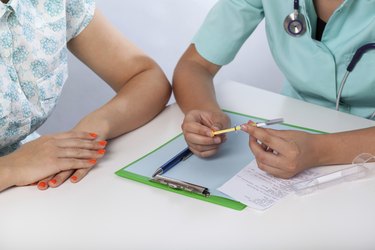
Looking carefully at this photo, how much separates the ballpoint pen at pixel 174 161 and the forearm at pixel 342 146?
0.83 ft

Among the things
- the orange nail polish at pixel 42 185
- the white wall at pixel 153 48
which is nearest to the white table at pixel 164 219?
the orange nail polish at pixel 42 185

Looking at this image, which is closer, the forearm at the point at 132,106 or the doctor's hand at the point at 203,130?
the doctor's hand at the point at 203,130

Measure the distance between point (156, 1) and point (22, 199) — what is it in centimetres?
145

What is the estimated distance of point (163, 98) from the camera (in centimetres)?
142

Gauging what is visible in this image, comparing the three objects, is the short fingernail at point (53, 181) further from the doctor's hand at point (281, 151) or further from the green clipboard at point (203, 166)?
the doctor's hand at point (281, 151)

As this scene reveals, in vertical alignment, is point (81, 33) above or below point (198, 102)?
above

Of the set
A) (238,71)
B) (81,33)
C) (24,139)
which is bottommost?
(238,71)

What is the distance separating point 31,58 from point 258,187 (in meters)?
0.58

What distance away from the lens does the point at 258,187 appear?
3.50ft

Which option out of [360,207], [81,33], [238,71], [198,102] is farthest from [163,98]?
[238,71]

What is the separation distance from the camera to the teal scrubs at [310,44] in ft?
4.30

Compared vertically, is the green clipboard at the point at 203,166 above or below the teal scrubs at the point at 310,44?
below

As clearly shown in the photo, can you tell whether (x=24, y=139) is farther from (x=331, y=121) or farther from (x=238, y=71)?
(x=238, y=71)

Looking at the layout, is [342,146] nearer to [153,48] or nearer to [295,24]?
[295,24]
